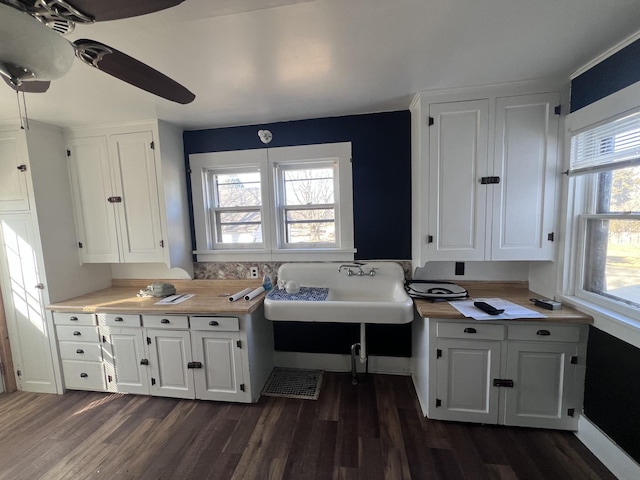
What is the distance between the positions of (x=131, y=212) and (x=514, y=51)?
10.2 ft

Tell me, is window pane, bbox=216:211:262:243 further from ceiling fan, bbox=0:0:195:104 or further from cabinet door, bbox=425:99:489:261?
ceiling fan, bbox=0:0:195:104

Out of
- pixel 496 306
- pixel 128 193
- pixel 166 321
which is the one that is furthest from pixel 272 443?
pixel 128 193

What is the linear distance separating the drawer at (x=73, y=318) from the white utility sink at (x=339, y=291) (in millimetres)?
1544

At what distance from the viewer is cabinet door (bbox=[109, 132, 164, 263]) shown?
235 centimetres

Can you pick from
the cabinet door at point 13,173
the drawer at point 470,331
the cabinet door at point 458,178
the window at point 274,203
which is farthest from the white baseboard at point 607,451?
the cabinet door at point 13,173

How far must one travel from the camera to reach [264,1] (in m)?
1.03

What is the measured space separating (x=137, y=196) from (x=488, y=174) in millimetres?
2960

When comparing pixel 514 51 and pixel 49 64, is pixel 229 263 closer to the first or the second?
pixel 49 64

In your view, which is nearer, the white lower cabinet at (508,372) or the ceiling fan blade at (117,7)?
the ceiling fan blade at (117,7)

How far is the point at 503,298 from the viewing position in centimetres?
204

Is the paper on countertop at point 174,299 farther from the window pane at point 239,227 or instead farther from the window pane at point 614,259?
the window pane at point 614,259

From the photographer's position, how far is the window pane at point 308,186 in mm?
2541

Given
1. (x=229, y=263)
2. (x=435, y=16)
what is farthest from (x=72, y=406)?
(x=435, y=16)

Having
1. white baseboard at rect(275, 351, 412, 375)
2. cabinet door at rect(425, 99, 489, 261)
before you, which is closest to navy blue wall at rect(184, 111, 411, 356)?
white baseboard at rect(275, 351, 412, 375)
